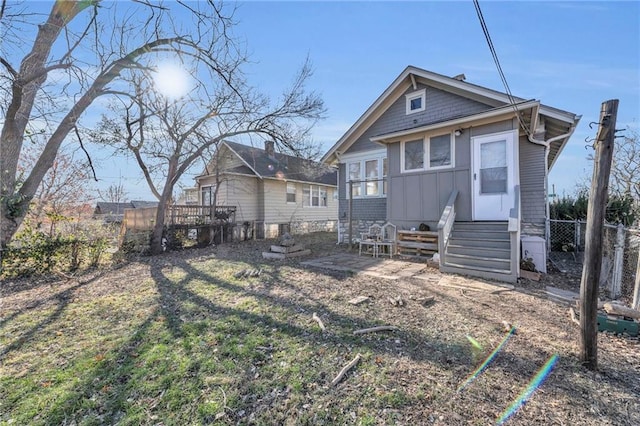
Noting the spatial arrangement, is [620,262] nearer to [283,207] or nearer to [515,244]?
[515,244]

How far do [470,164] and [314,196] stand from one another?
12.6 meters

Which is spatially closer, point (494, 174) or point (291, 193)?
point (494, 174)

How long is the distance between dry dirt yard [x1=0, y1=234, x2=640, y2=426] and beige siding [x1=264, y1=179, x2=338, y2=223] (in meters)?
11.1

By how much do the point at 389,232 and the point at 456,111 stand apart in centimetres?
435

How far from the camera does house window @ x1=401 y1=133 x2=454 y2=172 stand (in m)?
8.08

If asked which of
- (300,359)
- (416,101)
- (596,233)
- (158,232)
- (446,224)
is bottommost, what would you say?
(300,359)

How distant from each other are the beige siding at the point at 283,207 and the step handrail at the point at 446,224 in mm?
10492

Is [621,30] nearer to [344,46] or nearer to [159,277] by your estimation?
[344,46]

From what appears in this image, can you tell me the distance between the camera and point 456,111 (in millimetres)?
9102

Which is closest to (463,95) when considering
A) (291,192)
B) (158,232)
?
(291,192)

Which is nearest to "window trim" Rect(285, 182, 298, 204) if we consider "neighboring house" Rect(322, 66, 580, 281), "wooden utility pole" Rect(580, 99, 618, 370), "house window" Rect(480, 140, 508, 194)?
"neighboring house" Rect(322, 66, 580, 281)

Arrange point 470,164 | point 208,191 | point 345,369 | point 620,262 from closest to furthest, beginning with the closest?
point 345,369 < point 620,262 < point 470,164 < point 208,191

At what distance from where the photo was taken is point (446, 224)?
22.7 ft

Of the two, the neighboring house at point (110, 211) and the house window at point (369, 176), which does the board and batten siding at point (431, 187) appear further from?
the neighboring house at point (110, 211)
